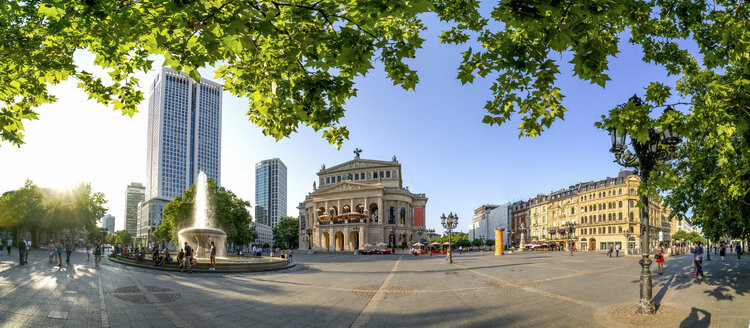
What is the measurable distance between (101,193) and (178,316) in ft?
198

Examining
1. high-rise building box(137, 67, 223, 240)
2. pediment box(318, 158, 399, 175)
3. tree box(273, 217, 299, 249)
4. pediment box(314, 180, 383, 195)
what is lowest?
tree box(273, 217, 299, 249)

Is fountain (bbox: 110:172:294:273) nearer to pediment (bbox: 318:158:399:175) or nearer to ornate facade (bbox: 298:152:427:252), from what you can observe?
ornate facade (bbox: 298:152:427:252)

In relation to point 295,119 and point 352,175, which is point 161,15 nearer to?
point 295,119

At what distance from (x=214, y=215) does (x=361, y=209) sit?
33752mm

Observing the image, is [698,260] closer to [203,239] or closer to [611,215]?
[203,239]

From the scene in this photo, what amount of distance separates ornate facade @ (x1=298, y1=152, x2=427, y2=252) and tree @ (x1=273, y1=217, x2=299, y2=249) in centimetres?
1522

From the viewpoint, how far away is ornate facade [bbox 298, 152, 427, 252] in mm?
73250

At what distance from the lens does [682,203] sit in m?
14.6

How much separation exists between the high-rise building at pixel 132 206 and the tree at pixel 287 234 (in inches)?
5235

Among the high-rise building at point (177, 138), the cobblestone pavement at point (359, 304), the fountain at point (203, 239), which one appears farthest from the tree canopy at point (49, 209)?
the high-rise building at point (177, 138)

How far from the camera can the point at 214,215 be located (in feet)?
168

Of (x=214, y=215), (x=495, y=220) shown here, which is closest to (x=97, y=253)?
(x=214, y=215)

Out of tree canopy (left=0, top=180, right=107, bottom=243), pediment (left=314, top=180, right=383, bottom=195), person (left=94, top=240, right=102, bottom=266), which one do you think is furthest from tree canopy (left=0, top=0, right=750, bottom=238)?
pediment (left=314, top=180, right=383, bottom=195)

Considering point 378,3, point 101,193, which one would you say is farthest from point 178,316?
point 101,193
